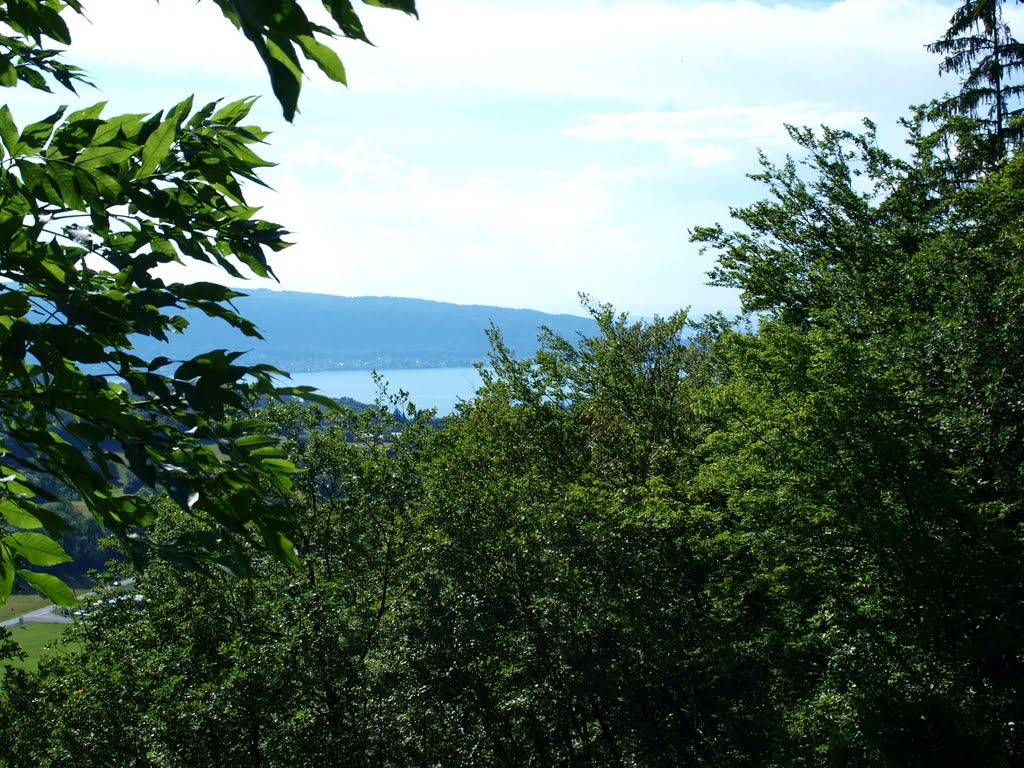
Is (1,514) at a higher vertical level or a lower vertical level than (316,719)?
higher

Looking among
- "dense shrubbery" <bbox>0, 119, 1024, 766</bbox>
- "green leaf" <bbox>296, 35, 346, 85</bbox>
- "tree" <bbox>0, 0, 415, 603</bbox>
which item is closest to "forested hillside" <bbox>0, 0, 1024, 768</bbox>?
"dense shrubbery" <bbox>0, 119, 1024, 766</bbox>

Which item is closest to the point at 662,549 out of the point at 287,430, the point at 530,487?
the point at 530,487

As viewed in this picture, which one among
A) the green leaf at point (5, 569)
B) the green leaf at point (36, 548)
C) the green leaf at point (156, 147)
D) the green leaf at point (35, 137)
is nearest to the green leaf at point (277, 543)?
the green leaf at point (36, 548)

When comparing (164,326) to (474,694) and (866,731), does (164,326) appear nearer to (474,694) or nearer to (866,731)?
(866,731)

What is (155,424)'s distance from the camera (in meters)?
3.53

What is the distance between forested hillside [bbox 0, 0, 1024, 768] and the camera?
1064 centimetres

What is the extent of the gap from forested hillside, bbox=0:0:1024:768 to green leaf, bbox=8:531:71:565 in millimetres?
5696

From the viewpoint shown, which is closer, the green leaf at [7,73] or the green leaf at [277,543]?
the green leaf at [7,73]

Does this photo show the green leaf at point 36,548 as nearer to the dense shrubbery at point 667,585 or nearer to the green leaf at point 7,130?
the green leaf at point 7,130

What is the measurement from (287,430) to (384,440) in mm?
2292

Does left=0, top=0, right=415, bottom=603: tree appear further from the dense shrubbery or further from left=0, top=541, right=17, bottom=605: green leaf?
the dense shrubbery

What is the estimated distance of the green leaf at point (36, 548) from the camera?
3.07 metres

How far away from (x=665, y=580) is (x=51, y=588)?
1346cm

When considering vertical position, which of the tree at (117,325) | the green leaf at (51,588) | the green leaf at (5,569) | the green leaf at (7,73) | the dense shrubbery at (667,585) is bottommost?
the dense shrubbery at (667,585)
